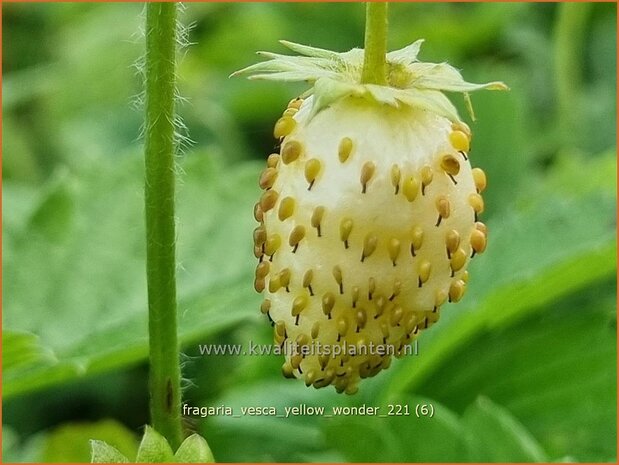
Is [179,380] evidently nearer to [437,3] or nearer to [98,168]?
[98,168]

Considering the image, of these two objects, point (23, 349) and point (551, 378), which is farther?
point (551, 378)

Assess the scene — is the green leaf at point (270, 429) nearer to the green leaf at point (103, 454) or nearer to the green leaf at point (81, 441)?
the green leaf at point (81, 441)

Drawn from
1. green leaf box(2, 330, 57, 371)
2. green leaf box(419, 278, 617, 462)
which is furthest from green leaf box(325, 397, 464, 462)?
green leaf box(2, 330, 57, 371)

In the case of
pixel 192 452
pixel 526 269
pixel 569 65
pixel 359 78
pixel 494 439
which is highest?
pixel 569 65

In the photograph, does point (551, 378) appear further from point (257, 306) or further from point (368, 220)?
point (368, 220)

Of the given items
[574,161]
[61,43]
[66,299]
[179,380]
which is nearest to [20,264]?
[66,299]

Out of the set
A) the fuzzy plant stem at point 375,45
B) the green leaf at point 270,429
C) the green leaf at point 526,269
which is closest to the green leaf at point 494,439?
the green leaf at point 526,269

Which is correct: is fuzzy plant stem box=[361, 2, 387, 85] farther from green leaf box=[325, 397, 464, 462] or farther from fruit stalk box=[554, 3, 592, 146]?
fruit stalk box=[554, 3, 592, 146]

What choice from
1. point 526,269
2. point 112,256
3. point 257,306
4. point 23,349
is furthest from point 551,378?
point 23,349
